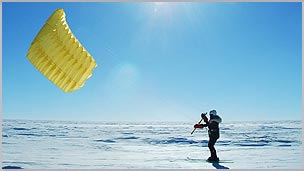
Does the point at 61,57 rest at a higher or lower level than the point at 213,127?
higher

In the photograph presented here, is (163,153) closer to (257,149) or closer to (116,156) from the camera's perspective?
(116,156)

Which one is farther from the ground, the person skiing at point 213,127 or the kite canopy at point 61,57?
the kite canopy at point 61,57

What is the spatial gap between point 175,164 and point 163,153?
4.39 feet

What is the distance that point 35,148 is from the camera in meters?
8.23

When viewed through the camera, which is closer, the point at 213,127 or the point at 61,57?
the point at 61,57

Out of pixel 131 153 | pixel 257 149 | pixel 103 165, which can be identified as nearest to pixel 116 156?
pixel 131 153

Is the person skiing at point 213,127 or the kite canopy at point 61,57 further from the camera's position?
the person skiing at point 213,127

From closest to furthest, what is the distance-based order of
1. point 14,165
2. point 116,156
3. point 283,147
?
point 14,165
point 116,156
point 283,147

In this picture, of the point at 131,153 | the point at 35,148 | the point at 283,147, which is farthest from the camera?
the point at 283,147

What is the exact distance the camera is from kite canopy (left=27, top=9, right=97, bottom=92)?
17.4 ft

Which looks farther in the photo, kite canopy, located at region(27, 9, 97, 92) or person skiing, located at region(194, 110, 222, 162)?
person skiing, located at region(194, 110, 222, 162)

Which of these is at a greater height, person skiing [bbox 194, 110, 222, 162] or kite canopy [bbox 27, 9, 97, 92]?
kite canopy [bbox 27, 9, 97, 92]

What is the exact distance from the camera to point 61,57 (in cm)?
532

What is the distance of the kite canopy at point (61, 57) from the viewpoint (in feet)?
17.4
